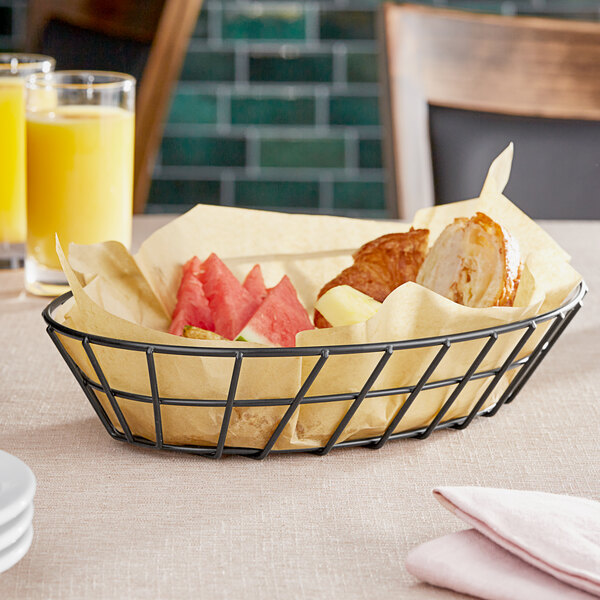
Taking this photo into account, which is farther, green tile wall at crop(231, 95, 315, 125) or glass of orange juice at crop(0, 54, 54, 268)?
green tile wall at crop(231, 95, 315, 125)

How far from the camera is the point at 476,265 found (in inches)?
23.8

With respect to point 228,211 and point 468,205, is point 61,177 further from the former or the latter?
point 468,205

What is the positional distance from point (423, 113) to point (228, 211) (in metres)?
0.76

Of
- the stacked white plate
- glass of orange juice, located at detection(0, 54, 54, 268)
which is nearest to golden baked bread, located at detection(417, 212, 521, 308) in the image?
the stacked white plate

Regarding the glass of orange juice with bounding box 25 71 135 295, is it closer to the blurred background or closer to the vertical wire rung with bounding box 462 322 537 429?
the vertical wire rung with bounding box 462 322 537 429

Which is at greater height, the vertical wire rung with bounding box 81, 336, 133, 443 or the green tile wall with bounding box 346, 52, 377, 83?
the green tile wall with bounding box 346, 52, 377, 83

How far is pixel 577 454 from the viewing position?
0.57 meters

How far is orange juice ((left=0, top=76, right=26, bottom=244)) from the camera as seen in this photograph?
40.6 inches

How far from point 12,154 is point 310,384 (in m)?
0.65

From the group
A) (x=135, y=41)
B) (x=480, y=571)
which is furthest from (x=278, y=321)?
(x=135, y=41)

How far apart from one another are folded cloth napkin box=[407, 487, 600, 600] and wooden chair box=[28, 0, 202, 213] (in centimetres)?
120

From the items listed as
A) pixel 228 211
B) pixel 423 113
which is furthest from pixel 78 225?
pixel 423 113

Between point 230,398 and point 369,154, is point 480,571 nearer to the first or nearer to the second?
point 230,398

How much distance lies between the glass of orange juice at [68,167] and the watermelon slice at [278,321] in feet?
1.10
